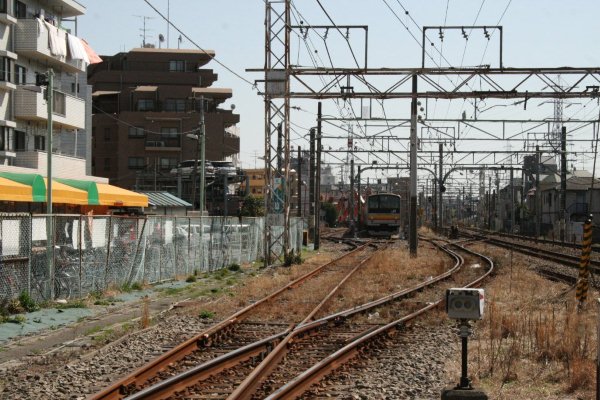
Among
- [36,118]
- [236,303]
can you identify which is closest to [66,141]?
[36,118]

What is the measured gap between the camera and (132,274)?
72.4 ft

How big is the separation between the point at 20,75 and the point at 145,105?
42078 millimetres

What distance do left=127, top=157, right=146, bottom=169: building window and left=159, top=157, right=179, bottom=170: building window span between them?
5.48 feet

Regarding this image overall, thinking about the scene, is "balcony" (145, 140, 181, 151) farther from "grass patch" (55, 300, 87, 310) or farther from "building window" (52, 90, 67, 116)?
"grass patch" (55, 300, 87, 310)

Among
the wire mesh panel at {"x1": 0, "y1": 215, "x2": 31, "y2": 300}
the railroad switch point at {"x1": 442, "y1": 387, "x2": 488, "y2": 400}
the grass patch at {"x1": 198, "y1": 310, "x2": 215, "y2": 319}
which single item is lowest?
the grass patch at {"x1": 198, "y1": 310, "x2": 215, "y2": 319}

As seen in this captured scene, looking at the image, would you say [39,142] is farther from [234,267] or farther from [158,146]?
[158,146]

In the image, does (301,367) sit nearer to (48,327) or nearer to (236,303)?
(48,327)

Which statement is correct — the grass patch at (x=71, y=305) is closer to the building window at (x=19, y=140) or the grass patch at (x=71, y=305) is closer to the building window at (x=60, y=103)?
the building window at (x=19, y=140)

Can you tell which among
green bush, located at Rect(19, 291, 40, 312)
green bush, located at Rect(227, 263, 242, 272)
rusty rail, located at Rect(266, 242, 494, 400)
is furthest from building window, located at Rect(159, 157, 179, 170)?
rusty rail, located at Rect(266, 242, 494, 400)

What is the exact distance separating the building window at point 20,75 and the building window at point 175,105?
41.8 meters

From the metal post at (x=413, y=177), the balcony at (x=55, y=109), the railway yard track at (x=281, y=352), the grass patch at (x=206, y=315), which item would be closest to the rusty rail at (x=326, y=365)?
the railway yard track at (x=281, y=352)

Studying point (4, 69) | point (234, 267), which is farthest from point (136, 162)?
point (234, 267)

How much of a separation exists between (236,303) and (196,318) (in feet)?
8.06

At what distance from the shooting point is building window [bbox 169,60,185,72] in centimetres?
8456
